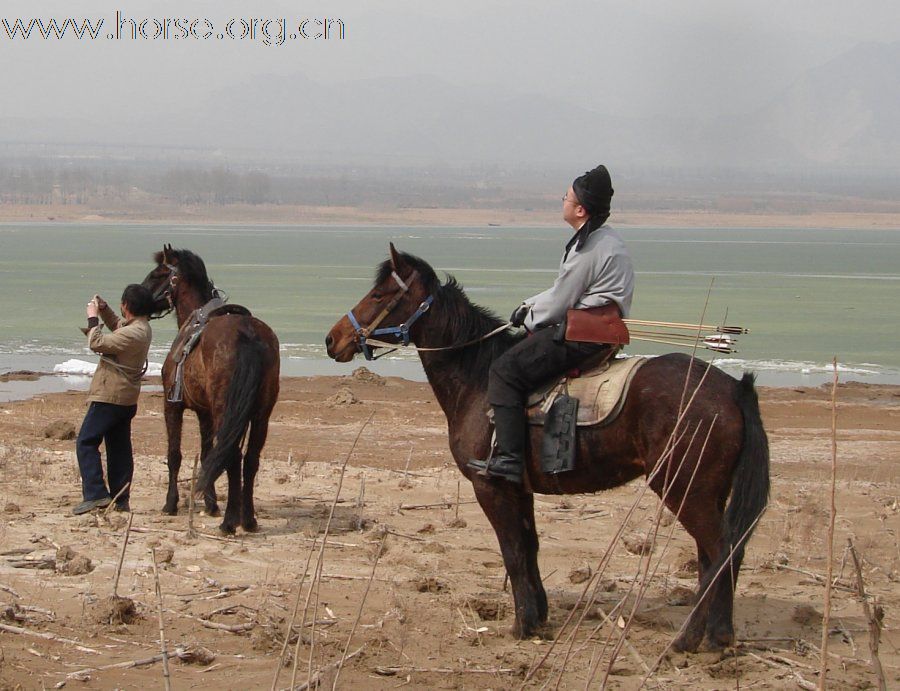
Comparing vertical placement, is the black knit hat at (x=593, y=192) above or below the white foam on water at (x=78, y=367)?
above

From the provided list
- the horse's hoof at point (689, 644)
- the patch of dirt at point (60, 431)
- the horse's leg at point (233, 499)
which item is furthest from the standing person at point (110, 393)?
the horse's hoof at point (689, 644)

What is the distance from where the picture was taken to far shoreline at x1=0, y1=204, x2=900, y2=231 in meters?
158

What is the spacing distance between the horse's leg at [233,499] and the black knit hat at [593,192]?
3.85 meters

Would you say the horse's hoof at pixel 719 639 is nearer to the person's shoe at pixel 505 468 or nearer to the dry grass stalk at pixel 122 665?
the person's shoe at pixel 505 468

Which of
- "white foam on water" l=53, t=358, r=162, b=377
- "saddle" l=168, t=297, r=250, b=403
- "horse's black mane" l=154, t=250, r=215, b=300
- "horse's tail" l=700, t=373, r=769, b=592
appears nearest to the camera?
"horse's tail" l=700, t=373, r=769, b=592

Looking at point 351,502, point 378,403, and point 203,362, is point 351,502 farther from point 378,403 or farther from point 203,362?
point 378,403

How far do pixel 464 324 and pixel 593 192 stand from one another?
45.6 inches

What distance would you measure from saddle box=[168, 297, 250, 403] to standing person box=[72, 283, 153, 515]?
0.90 ft

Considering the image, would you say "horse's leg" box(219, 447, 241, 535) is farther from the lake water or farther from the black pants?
the lake water

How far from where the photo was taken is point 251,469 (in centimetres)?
999

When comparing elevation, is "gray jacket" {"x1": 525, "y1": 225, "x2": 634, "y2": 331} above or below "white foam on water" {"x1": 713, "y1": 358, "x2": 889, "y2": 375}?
above

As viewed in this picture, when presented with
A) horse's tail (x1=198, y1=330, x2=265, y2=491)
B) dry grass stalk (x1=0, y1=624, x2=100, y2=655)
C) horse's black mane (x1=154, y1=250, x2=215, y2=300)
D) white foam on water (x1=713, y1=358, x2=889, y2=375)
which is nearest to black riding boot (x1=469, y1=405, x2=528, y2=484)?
dry grass stalk (x1=0, y1=624, x2=100, y2=655)

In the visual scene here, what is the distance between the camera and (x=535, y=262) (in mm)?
66062

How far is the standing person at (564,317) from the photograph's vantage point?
710cm
